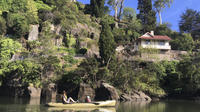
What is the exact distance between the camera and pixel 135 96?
33.4m

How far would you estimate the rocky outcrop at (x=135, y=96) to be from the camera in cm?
3294

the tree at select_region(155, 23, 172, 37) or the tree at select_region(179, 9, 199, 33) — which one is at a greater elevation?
the tree at select_region(179, 9, 199, 33)

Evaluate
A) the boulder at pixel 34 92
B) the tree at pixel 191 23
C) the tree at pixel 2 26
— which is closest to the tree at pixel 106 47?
the boulder at pixel 34 92

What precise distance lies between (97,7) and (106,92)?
4058 centimetres

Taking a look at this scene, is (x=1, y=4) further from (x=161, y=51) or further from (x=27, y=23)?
(x=161, y=51)

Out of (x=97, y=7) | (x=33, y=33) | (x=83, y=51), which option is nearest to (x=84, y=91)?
(x=83, y=51)

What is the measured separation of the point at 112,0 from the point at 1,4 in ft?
109

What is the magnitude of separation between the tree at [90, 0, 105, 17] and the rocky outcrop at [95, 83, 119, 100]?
38.5m

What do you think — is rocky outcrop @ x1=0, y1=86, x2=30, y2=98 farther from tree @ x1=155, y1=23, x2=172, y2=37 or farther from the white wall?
tree @ x1=155, y1=23, x2=172, y2=37

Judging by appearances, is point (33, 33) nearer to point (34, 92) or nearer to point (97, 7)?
point (34, 92)

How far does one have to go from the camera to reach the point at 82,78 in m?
33.0

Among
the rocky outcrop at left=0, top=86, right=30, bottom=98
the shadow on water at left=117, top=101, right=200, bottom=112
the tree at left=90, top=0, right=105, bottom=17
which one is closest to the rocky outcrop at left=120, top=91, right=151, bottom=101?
the shadow on water at left=117, top=101, right=200, bottom=112

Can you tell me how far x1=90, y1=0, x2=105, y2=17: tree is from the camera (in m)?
65.9

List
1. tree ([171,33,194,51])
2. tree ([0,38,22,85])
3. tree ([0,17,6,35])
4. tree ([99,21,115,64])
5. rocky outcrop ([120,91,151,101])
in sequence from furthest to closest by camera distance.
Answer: tree ([171,33,194,51])
tree ([0,17,6,35])
tree ([0,38,22,85])
tree ([99,21,115,64])
rocky outcrop ([120,91,151,101])
